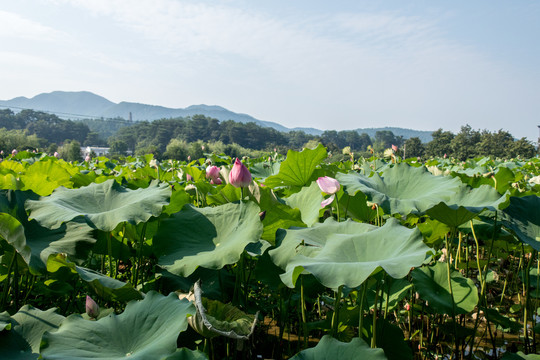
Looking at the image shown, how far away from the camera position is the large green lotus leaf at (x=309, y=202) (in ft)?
4.44

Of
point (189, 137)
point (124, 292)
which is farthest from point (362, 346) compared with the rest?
point (189, 137)

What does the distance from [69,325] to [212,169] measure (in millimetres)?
1041

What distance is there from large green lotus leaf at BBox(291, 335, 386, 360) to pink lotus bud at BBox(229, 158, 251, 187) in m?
0.62

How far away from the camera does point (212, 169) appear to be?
5.65 feet

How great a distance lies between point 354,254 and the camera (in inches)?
36.9

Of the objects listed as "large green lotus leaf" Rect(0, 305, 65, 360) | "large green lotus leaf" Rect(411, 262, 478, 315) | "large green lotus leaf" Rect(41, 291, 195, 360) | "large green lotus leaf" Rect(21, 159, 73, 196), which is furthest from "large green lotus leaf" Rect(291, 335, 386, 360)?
"large green lotus leaf" Rect(21, 159, 73, 196)

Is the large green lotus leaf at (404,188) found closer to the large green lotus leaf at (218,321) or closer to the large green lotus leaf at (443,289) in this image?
the large green lotus leaf at (443,289)

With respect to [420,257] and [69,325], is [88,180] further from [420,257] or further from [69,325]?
[420,257]

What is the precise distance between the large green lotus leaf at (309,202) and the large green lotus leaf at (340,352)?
58 cm

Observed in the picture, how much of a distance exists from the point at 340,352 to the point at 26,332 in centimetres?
70

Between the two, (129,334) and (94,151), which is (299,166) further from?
(94,151)

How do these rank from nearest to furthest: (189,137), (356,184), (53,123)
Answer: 1. (356,184)
2. (189,137)
3. (53,123)

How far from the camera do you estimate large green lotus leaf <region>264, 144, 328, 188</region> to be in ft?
6.04

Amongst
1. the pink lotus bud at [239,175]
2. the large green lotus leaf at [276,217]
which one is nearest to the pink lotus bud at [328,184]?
the large green lotus leaf at [276,217]
